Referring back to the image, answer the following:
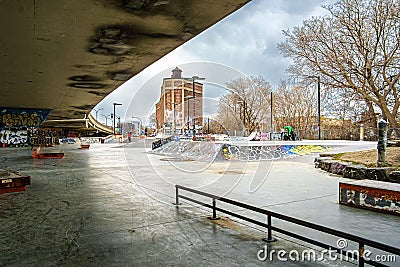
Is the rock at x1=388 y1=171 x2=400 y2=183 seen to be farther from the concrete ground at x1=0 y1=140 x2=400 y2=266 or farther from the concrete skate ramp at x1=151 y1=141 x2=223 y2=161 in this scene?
the concrete skate ramp at x1=151 y1=141 x2=223 y2=161

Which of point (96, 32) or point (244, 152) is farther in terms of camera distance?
point (244, 152)

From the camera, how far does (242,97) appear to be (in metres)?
31.8

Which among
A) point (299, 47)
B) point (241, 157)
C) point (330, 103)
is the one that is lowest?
point (241, 157)

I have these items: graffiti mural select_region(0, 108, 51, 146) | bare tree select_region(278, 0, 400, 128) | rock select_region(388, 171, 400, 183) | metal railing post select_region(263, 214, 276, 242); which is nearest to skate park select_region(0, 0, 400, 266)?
metal railing post select_region(263, 214, 276, 242)

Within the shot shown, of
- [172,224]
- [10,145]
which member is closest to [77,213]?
[172,224]

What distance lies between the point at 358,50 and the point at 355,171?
32.4 ft

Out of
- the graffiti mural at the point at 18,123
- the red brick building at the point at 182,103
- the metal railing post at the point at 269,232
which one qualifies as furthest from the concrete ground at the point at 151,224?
the graffiti mural at the point at 18,123

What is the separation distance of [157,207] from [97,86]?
9.12 metres

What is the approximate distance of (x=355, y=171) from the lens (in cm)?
1127

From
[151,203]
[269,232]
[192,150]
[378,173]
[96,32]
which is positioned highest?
[96,32]

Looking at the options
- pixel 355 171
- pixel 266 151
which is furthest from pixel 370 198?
pixel 266 151

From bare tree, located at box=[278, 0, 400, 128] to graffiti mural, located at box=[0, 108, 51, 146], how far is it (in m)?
22.8

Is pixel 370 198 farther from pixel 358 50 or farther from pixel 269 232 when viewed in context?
pixel 358 50

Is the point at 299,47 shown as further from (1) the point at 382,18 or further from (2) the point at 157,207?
(2) the point at 157,207
